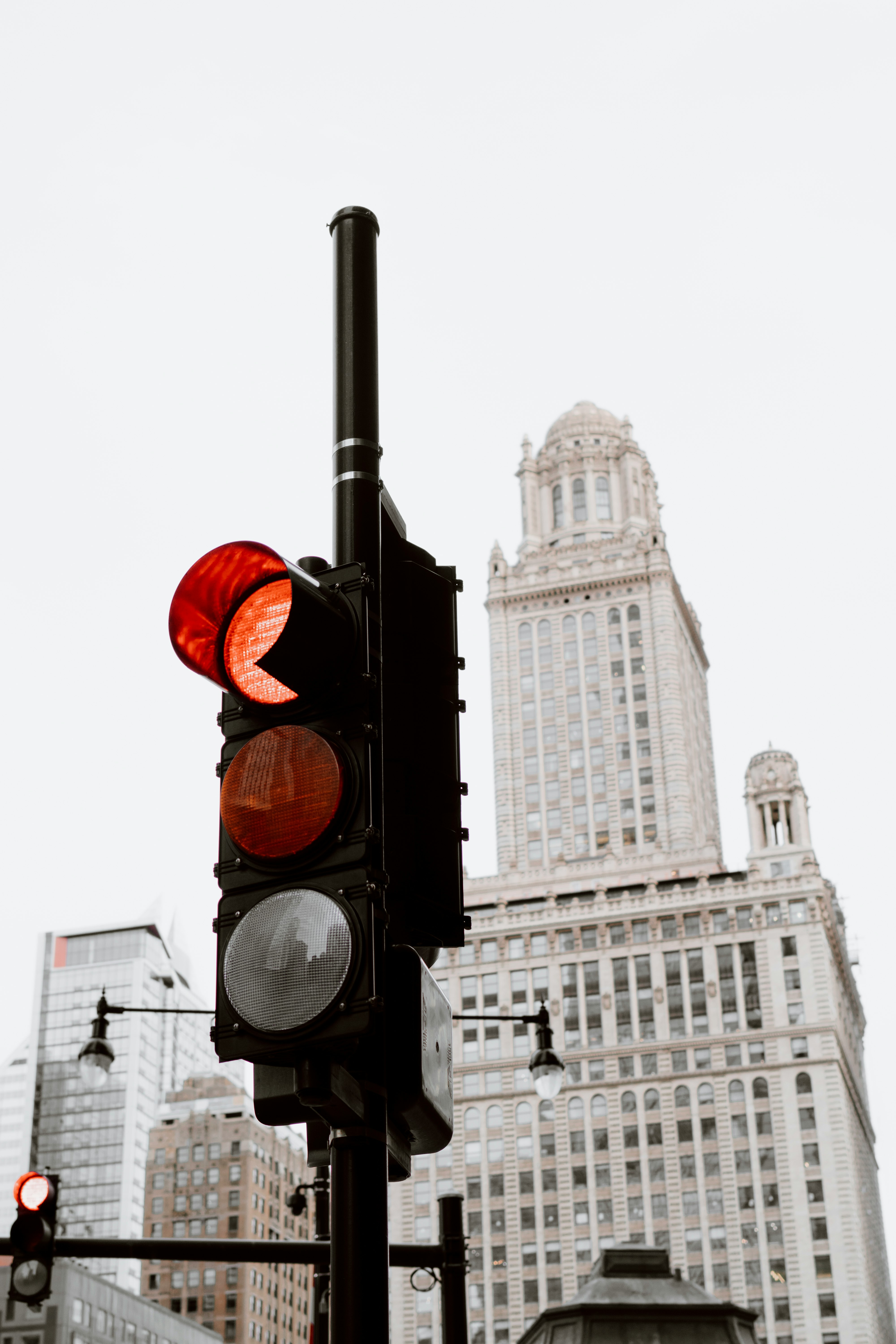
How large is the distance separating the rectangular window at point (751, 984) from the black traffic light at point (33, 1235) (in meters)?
110

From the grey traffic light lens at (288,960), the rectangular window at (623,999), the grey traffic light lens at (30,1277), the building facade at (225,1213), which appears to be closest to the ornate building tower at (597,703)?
the rectangular window at (623,999)

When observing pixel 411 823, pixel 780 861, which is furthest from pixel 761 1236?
pixel 411 823

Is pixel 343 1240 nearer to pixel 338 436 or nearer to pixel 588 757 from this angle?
pixel 338 436

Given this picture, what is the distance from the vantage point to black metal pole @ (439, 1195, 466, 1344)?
11156 millimetres

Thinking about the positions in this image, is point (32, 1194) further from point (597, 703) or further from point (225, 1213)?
point (225, 1213)

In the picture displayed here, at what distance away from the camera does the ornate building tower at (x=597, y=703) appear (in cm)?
13538

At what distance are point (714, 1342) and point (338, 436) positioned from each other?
2414 cm

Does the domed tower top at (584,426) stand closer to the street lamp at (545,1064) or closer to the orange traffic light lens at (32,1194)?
the street lamp at (545,1064)

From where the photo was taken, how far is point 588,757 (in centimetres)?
13762

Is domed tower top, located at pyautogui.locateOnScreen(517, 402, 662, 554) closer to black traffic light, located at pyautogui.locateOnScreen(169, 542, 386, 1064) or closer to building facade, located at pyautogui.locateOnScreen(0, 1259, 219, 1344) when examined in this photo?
building facade, located at pyautogui.locateOnScreen(0, 1259, 219, 1344)

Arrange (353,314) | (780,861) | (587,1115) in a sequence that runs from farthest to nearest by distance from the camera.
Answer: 1. (780,861)
2. (587,1115)
3. (353,314)

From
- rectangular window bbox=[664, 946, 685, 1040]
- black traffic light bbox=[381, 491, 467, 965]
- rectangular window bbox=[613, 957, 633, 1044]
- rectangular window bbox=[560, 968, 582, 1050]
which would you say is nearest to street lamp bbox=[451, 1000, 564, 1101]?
black traffic light bbox=[381, 491, 467, 965]

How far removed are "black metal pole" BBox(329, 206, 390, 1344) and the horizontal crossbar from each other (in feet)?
19.3

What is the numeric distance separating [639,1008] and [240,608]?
118 metres
